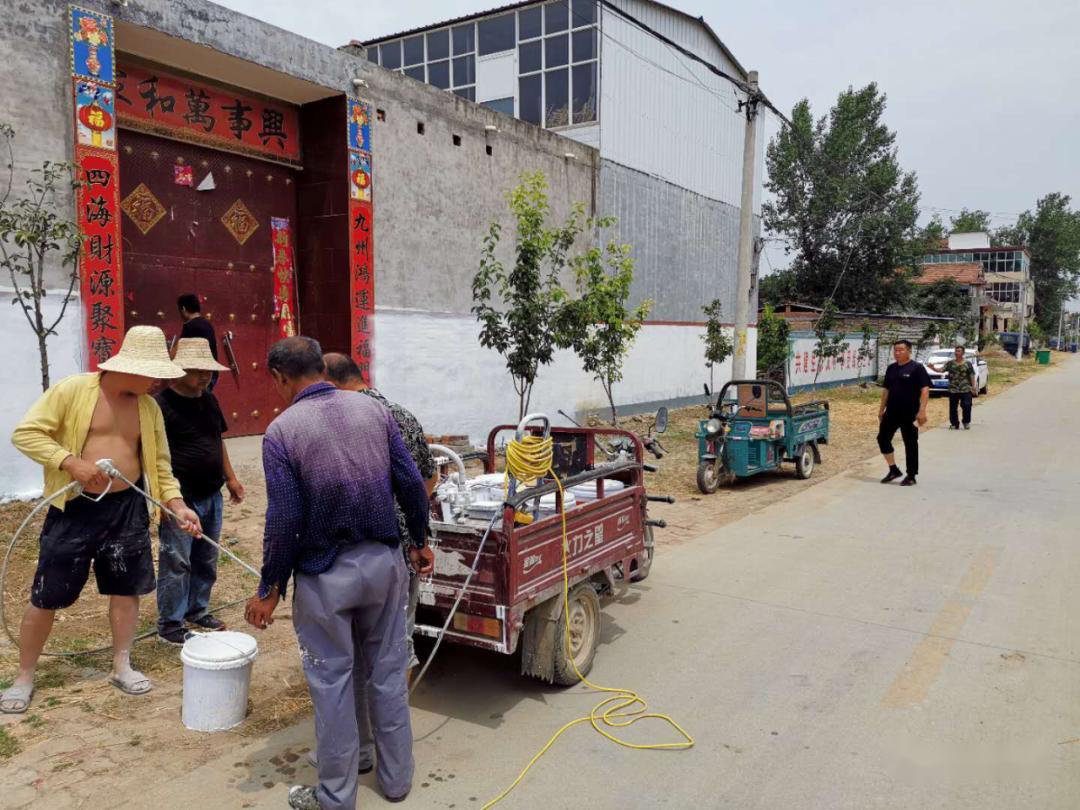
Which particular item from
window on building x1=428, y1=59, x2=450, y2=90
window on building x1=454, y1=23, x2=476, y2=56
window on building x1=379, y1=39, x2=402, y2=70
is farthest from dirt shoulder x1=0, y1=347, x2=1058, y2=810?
window on building x1=379, y1=39, x2=402, y2=70

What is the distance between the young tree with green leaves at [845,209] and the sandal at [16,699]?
131 feet

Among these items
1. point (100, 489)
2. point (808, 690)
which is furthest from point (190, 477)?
point (808, 690)

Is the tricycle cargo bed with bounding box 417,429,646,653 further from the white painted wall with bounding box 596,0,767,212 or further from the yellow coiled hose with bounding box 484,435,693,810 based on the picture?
the white painted wall with bounding box 596,0,767,212

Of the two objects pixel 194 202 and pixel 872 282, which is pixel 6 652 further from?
pixel 872 282

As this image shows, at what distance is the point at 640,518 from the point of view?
5.57m

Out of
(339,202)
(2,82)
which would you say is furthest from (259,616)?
(339,202)

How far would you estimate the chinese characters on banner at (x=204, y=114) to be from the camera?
9203 mm

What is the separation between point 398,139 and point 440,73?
887cm

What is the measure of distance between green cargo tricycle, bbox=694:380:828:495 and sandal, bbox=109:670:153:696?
7.51 meters

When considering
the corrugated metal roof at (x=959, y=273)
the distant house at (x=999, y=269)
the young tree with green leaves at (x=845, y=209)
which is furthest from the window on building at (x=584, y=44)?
the distant house at (x=999, y=269)

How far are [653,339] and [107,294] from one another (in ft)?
41.5

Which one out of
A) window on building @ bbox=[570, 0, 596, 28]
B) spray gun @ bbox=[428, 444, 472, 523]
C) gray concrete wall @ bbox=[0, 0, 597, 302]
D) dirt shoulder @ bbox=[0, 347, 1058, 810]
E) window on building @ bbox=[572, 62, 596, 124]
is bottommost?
dirt shoulder @ bbox=[0, 347, 1058, 810]

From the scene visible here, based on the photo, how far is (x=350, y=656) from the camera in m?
3.23

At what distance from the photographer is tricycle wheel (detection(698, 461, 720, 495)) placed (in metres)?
10.5
